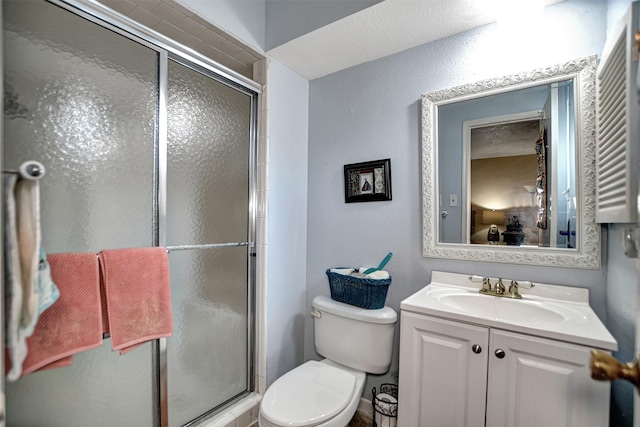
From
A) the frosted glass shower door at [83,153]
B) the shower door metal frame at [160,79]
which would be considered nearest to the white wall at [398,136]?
the shower door metal frame at [160,79]

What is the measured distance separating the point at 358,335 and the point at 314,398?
1.17ft

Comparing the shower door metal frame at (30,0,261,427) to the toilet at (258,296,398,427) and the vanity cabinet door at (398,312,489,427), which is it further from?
the vanity cabinet door at (398,312,489,427)

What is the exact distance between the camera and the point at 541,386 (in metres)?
0.97

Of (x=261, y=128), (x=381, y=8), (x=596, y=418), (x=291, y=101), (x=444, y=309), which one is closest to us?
(x=596, y=418)

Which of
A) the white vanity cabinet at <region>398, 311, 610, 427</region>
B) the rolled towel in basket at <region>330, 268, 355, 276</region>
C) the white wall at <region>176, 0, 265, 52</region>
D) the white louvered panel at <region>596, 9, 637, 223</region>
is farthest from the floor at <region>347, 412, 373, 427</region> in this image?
the white wall at <region>176, 0, 265, 52</region>

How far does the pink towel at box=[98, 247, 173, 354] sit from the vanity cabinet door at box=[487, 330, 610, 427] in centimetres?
125

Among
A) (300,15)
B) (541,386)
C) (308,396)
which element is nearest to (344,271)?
(308,396)

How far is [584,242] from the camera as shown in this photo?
1.25 metres

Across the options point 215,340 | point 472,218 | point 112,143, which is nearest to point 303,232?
point 215,340

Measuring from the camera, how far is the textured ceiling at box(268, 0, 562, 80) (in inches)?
54.5

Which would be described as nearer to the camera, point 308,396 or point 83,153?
point 83,153

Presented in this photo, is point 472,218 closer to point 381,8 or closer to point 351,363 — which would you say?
point 351,363

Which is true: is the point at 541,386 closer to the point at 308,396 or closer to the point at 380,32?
the point at 308,396

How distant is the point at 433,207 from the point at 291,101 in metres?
1.10
